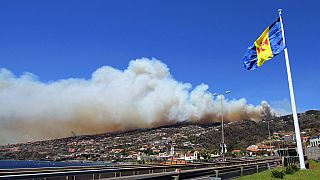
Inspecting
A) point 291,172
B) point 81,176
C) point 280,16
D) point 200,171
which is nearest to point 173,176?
point 200,171

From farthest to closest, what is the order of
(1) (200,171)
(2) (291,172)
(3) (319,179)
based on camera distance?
(2) (291,172)
(1) (200,171)
(3) (319,179)

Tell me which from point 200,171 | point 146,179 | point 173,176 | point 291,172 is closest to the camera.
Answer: point 146,179

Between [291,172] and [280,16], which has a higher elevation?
[280,16]

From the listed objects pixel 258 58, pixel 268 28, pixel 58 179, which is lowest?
pixel 58 179

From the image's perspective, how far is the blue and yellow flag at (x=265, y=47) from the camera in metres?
29.6

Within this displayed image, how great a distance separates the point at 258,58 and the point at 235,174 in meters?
9.64

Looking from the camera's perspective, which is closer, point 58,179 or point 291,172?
point 291,172

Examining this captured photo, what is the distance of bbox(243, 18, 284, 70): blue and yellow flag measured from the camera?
1166 inches

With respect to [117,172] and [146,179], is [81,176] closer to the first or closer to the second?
[117,172]

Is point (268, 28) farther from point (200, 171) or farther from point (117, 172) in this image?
point (117, 172)

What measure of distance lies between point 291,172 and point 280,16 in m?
12.9

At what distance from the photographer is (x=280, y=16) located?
99.9ft

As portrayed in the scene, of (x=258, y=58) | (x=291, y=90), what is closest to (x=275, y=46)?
(x=258, y=58)

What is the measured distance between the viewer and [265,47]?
1180 inches
